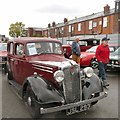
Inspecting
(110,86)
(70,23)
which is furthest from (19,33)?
(110,86)

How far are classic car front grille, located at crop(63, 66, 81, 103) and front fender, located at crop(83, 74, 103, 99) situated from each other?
220 millimetres

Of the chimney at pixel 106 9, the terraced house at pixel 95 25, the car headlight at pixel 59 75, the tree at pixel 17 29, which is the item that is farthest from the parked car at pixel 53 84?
the tree at pixel 17 29

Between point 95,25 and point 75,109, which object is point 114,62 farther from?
point 95,25

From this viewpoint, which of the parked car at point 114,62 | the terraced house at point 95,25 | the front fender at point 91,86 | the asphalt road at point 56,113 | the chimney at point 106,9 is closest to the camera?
the front fender at point 91,86

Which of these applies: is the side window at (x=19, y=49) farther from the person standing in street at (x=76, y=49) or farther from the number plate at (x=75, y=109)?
the person standing in street at (x=76, y=49)

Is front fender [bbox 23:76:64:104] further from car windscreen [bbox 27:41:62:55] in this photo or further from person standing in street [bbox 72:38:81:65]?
person standing in street [bbox 72:38:81:65]

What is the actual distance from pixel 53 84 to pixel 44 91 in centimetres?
52

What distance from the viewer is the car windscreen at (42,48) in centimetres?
657

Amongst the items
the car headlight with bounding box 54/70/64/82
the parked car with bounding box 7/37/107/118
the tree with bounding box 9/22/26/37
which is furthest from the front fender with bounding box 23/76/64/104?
the tree with bounding box 9/22/26/37

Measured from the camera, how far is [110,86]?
8.59 m

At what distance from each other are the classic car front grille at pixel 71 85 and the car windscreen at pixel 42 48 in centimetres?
171

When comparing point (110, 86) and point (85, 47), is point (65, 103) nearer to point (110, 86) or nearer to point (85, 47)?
point (110, 86)

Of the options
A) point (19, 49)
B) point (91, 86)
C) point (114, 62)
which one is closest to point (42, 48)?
point (19, 49)

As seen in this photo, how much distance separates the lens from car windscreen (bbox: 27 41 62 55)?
21.6ft
